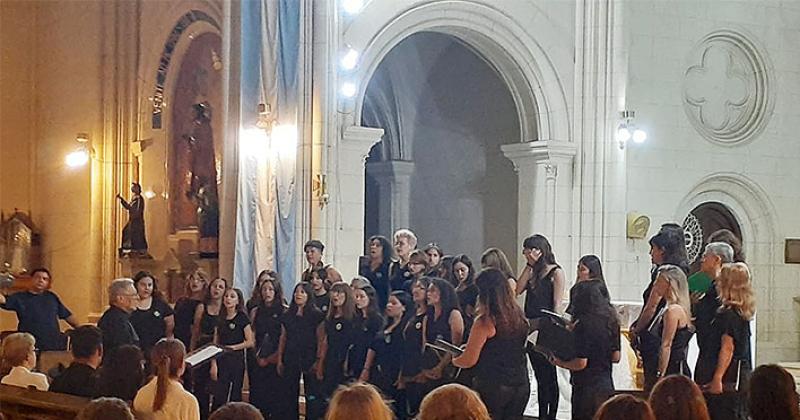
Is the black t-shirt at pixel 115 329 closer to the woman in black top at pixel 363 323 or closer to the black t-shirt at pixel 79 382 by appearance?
the woman in black top at pixel 363 323

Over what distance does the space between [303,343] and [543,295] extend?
1.88 metres

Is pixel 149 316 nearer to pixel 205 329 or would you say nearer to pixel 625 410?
pixel 205 329

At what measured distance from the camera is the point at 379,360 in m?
9.15

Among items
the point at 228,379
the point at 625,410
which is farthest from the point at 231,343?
the point at 625,410

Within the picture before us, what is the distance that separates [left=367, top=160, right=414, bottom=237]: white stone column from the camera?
1700 cm

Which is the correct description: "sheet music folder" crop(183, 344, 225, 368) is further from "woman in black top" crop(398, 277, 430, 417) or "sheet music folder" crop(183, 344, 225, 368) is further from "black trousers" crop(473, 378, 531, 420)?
"black trousers" crop(473, 378, 531, 420)

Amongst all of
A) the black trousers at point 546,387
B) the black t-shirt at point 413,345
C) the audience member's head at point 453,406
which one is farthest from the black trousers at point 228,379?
the audience member's head at point 453,406

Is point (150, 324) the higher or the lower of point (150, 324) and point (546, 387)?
the higher

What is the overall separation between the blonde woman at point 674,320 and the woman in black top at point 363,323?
Answer: 7.70ft

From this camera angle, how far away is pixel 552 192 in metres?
14.4

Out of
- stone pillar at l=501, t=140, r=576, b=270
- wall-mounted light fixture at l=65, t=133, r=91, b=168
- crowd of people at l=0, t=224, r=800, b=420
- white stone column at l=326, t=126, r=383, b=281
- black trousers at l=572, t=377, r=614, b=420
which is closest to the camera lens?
crowd of people at l=0, t=224, r=800, b=420

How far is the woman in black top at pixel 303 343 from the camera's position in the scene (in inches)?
366

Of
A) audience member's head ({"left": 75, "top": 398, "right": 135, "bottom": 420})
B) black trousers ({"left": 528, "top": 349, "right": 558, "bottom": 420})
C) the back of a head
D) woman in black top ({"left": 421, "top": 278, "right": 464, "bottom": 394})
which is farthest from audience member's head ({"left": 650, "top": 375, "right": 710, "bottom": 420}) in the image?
black trousers ({"left": 528, "top": 349, "right": 558, "bottom": 420})

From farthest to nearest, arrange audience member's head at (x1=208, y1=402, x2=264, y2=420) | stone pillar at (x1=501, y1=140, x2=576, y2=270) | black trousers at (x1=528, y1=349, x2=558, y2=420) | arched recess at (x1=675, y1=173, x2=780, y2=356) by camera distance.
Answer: arched recess at (x1=675, y1=173, x2=780, y2=356) < stone pillar at (x1=501, y1=140, x2=576, y2=270) < black trousers at (x1=528, y1=349, x2=558, y2=420) < audience member's head at (x1=208, y1=402, x2=264, y2=420)
